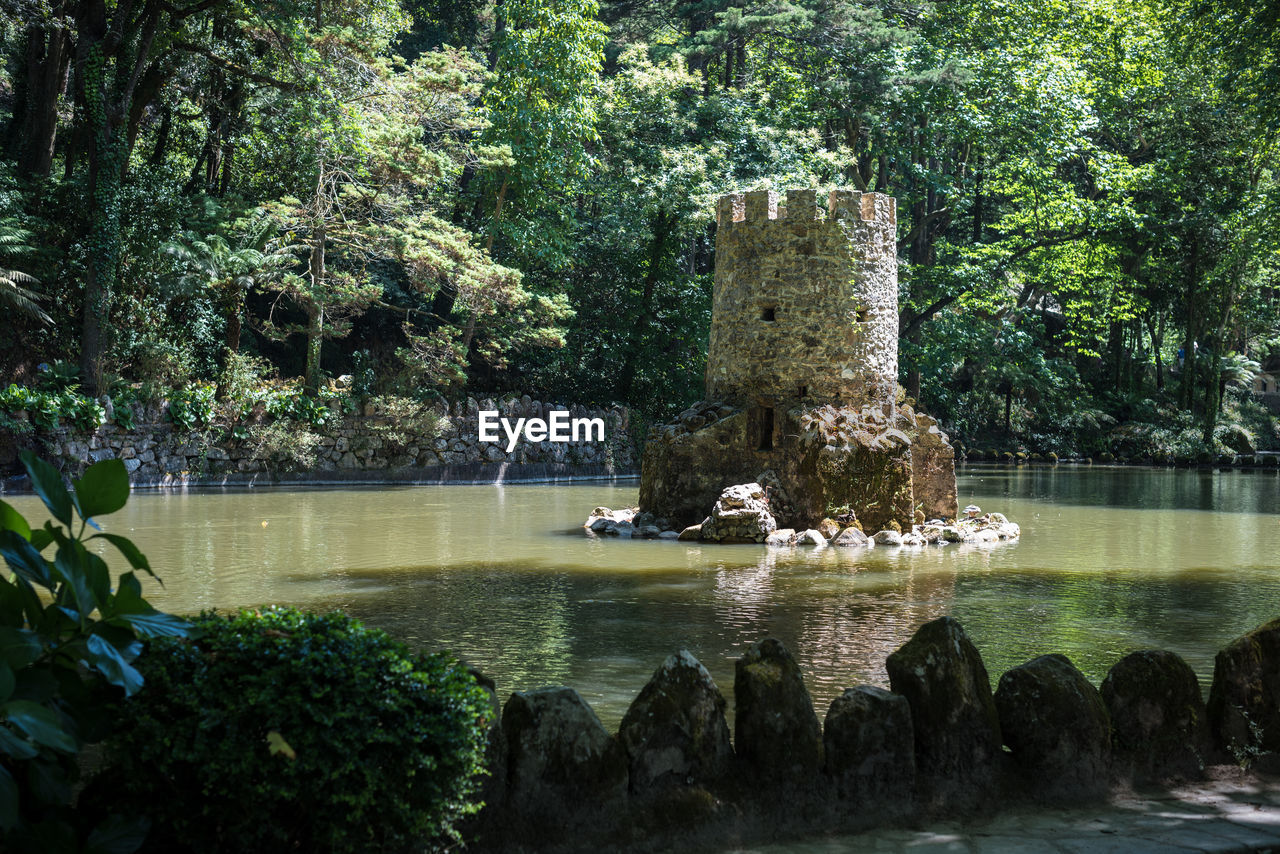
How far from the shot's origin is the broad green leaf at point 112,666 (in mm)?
2947

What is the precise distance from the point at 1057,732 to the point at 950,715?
477 mm

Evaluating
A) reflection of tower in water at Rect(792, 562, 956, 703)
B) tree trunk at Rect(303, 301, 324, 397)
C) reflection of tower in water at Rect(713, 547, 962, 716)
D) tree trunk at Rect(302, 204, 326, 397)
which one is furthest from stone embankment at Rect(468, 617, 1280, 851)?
tree trunk at Rect(303, 301, 324, 397)

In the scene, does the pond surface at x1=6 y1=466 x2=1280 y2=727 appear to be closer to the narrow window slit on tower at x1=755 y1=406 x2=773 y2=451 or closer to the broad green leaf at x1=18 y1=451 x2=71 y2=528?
the narrow window slit on tower at x1=755 y1=406 x2=773 y2=451

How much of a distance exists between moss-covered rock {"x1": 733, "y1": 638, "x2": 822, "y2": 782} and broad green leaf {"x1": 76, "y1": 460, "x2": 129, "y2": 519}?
235 cm

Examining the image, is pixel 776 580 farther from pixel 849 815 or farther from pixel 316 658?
pixel 316 658

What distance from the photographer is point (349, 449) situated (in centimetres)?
2612

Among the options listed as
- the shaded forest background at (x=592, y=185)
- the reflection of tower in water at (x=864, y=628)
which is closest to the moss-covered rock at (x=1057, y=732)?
the reflection of tower in water at (x=864, y=628)

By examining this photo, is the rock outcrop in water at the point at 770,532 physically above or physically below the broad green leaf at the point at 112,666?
below

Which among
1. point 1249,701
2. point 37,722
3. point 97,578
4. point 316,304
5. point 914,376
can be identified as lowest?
point 1249,701

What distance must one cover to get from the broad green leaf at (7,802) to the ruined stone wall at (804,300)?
1442 centimetres

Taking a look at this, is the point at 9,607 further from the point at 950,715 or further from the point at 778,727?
the point at 950,715

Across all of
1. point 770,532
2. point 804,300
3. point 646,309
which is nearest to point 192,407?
point 646,309

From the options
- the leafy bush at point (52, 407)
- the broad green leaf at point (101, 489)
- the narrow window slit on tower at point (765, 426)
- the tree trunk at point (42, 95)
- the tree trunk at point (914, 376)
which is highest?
the tree trunk at point (42, 95)

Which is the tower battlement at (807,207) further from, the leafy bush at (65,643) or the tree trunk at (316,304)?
the leafy bush at (65,643)
